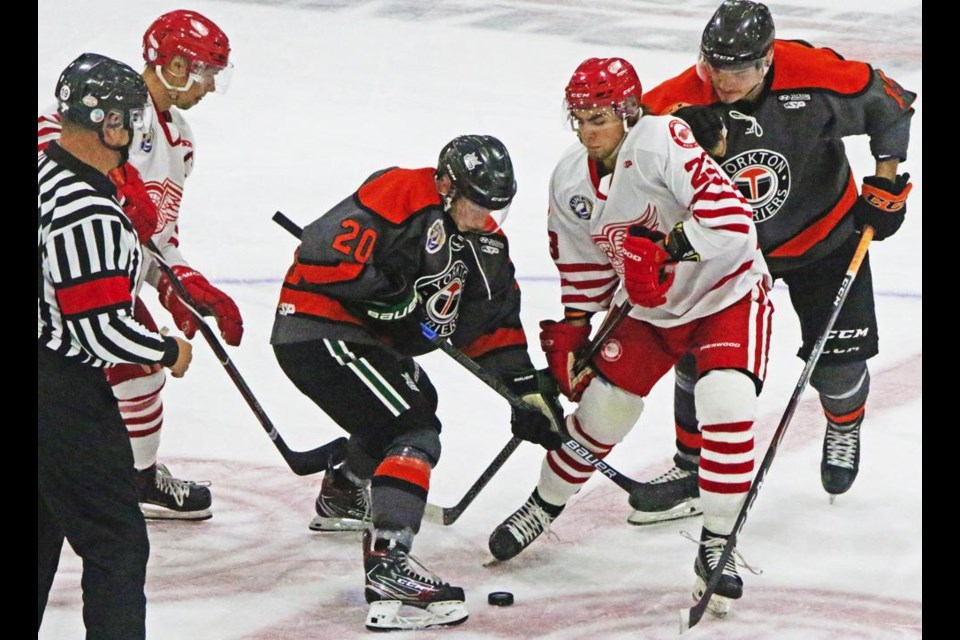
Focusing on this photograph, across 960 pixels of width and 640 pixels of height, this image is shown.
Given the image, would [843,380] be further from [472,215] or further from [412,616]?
[412,616]

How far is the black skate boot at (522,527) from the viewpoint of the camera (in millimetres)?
3369

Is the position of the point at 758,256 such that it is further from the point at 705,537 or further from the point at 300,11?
the point at 300,11

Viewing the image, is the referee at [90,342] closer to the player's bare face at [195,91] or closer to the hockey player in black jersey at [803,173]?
the player's bare face at [195,91]

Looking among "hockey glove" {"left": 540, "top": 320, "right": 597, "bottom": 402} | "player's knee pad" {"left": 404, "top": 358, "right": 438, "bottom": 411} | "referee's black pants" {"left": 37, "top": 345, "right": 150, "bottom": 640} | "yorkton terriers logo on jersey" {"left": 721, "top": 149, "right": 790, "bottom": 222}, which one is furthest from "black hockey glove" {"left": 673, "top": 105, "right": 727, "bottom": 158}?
"referee's black pants" {"left": 37, "top": 345, "right": 150, "bottom": 640}

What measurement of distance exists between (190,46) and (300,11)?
349 centimetres

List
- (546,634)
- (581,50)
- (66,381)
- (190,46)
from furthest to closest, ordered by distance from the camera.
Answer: (581,50), (190,46), (546,634), (66,381)

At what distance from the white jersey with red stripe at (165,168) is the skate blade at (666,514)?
1.25 metres

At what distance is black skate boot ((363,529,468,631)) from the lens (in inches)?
119

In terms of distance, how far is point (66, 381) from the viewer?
8.39 ft

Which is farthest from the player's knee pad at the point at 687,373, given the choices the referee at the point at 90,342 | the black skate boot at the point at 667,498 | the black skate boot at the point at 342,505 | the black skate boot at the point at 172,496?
the referee at the point at 90,342

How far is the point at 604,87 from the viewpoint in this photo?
3.04 metres

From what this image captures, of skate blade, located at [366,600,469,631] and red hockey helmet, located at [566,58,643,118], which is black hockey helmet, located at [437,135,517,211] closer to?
red hockey helmet, located at [566,58,643,118]

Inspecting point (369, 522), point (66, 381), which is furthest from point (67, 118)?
point (369, 522)

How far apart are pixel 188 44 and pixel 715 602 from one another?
68.9 inches
